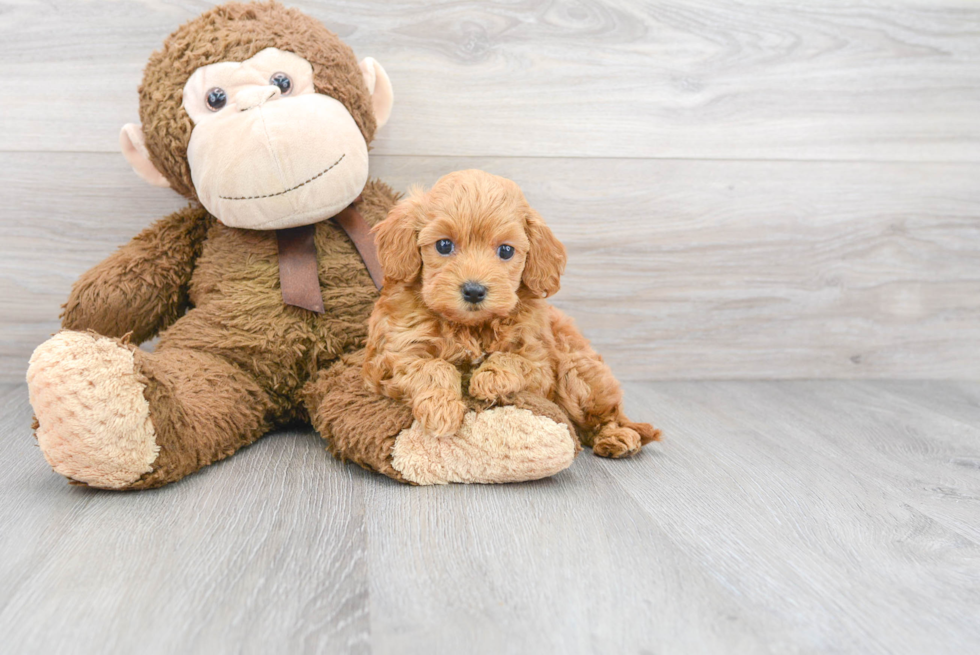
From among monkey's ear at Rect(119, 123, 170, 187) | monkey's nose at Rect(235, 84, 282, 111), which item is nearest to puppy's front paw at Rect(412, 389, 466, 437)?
monkey's nose at Rect(235, 84, 282, 111)

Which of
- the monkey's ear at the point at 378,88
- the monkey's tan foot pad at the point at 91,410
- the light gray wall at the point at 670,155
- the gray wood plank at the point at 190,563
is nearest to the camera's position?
the gray wood plank at the point at 190,563

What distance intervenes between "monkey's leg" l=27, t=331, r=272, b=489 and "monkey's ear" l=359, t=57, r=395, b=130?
53cm

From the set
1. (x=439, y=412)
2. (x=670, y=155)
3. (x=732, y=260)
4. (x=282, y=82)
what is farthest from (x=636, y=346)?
(x=282, y=82)

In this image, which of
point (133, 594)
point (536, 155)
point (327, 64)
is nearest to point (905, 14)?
point (536, 155)

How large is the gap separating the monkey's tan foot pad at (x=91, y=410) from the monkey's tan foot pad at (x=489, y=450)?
0.97ft

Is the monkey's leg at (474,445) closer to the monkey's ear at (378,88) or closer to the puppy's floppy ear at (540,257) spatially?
the puppy's floppy ear at (540,257)

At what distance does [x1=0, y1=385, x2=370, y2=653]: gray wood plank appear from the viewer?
1.94 feet

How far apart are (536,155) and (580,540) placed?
0.81 m

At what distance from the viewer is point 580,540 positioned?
2.52 ft

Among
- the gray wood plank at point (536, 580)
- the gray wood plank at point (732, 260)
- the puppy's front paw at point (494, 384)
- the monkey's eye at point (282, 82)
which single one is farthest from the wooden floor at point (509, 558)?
the monkey's eye at point (282, 82)

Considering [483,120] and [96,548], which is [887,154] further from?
[96,548]

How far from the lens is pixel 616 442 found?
1.02 meters

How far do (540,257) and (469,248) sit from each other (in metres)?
0.10

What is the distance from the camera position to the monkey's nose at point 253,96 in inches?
39.7
